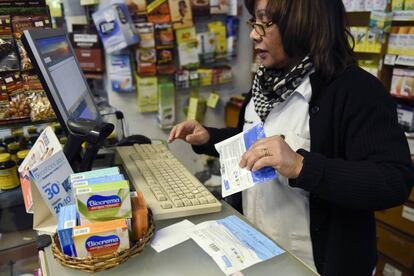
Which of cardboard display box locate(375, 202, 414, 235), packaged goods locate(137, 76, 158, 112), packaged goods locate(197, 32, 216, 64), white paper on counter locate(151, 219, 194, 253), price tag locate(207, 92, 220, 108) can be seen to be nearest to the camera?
white paper on counter locate(151, 219, 194, 253)

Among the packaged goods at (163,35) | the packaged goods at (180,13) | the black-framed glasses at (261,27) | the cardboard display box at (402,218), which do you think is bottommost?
the cardboard display box at (402,218)

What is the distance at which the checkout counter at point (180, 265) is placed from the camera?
69 cm

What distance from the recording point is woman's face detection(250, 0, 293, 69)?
100 cm

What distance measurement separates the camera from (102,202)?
2.24ft

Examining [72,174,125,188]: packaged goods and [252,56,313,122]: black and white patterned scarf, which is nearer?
[72,174,125,188]: packaged goods

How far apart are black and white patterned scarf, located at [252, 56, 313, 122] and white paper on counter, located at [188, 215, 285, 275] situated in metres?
0.40

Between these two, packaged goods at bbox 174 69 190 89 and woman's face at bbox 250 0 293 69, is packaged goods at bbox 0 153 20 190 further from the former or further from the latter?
packaged goods at bbox 174 69 190 89

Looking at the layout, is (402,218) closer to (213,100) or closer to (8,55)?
(213,100)

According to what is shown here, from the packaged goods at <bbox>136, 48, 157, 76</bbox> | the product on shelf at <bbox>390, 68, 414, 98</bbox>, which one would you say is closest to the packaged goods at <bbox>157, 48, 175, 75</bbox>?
the packaged goods at <bbox>136, 48, 157, 76</bbox>

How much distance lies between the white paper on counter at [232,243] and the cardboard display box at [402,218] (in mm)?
1366

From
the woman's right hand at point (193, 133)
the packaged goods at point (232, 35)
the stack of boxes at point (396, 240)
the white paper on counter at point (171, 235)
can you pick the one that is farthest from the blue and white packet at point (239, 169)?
the packaged goods at point (232, 35)

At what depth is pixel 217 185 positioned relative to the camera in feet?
8.62

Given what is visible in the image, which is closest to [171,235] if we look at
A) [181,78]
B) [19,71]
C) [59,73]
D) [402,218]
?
[59,73]

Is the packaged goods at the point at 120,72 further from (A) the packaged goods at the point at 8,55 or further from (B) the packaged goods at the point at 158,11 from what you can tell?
(A) the packaged goods at the point at 8,55
